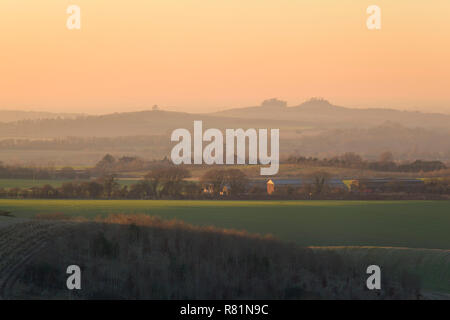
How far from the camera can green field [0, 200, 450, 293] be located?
30562 millimetres

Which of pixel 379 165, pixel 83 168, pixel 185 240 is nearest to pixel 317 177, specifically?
pixel 379 165

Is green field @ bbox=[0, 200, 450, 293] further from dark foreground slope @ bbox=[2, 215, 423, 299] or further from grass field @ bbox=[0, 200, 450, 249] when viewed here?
dark foreground slope @ bbox=[2, 215, 423, 299]

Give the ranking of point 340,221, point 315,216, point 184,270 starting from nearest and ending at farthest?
1. point 184,270
2. point 340,221
3. point 315,216

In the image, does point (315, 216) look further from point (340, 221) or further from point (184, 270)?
point (184, 270)

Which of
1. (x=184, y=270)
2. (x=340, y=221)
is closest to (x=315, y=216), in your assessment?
(x=340, y=221)

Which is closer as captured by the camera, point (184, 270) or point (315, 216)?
point (184, 270)

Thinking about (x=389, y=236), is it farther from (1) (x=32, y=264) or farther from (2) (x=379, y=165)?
(2) (x=379, y=165)

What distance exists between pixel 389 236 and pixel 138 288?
26.7 meters

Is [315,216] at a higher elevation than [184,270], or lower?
lower

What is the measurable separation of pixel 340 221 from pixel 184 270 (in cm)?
3460

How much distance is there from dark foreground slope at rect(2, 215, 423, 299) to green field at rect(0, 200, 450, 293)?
14.5ft

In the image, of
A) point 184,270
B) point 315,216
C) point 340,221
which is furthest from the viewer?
point 315,216

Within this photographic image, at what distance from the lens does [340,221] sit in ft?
178

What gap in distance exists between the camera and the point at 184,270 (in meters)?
21.3
